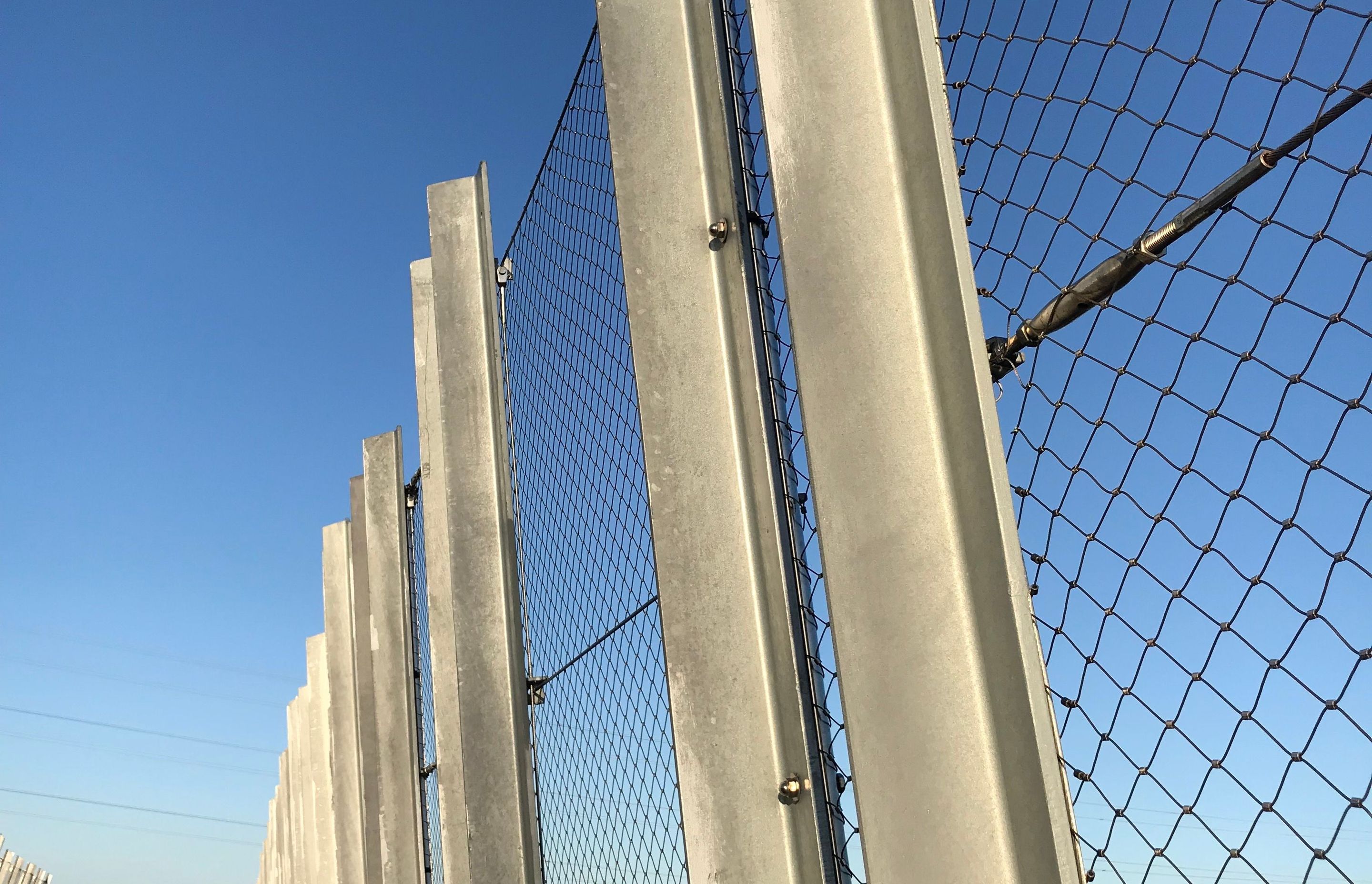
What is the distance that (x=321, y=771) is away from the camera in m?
10.1

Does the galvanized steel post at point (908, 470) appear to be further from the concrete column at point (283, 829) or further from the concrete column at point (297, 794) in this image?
the concrete column at point (283, 829)

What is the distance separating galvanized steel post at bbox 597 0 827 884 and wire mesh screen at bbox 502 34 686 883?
0.47 m

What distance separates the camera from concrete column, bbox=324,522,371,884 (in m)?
7.28

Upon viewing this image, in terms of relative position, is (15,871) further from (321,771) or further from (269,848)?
(321,771)

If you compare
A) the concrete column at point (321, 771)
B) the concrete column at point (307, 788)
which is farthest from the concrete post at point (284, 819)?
the concrete column at point (321, 771)

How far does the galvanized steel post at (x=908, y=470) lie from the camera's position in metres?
1.57

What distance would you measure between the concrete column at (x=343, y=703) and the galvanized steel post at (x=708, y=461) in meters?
5.10

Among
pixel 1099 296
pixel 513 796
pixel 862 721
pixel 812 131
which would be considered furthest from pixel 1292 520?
pixel 513 796

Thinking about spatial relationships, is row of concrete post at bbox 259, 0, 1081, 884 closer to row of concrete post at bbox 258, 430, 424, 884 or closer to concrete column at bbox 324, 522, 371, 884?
row of concrete post at bbox 258, 430, 424, 884

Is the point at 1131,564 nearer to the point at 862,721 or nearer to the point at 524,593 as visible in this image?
the point at 862,721

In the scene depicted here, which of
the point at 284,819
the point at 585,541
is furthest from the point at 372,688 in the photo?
the point at 284,819

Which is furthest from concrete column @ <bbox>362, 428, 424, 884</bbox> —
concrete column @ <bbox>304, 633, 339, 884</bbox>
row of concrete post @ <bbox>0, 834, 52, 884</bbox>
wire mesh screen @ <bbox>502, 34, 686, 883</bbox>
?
row of concrete post @ <bbox>0, 834, 52, 884</bbox>

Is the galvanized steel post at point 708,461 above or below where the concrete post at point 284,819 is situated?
below

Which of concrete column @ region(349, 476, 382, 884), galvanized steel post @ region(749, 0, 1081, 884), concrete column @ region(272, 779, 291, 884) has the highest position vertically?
concrete column @ region(272, 779, 291, 884)
